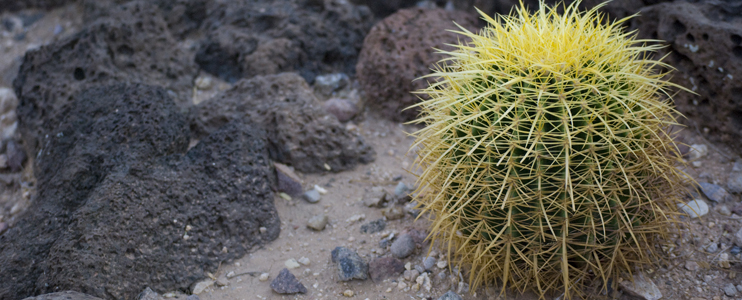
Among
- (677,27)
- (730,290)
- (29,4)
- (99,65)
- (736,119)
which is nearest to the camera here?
(730,290)

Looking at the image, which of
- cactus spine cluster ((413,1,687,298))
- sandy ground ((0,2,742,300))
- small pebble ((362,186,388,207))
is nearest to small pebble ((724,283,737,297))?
sandy ground ((0,2,742,300))

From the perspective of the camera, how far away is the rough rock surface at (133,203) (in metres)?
2.73

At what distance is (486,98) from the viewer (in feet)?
7.06

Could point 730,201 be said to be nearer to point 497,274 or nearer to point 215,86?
point 497,274

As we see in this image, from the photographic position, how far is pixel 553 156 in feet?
6.77

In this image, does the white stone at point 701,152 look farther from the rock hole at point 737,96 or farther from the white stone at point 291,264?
the white stone at point 291,264

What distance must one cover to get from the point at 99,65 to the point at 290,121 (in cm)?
165

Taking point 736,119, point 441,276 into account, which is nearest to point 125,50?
point 441,276

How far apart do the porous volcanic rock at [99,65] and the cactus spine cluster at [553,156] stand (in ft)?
9.66

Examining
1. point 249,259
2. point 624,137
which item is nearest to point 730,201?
point 624,137

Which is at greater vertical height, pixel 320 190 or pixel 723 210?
pixel 723 210

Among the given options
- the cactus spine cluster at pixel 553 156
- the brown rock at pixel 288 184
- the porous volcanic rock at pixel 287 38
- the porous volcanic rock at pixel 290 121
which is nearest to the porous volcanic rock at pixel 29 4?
the porous volcanic rock at pixel 287 38

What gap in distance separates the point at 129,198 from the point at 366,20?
10.2ft

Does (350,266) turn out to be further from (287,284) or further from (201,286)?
(201,286)
